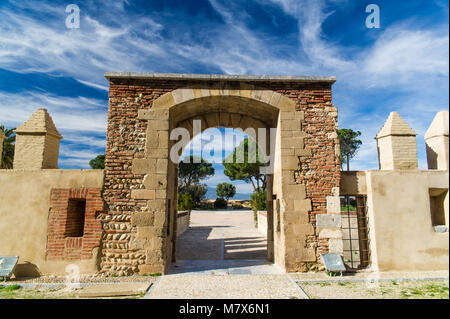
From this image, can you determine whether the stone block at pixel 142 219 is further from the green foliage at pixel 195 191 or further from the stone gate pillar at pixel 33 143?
the green foliage at pixel 195 191

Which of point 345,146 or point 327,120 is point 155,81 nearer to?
point 327,120

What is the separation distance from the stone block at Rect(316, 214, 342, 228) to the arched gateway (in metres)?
0.02

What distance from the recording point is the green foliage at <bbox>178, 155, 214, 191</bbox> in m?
40.9

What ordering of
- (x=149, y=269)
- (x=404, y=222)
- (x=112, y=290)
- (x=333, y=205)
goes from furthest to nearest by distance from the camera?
(x=333, y=205) < (x=404, y=222) < (x=149, y=269) < (x=112, y=290)

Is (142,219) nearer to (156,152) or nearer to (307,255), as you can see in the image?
(156,152)

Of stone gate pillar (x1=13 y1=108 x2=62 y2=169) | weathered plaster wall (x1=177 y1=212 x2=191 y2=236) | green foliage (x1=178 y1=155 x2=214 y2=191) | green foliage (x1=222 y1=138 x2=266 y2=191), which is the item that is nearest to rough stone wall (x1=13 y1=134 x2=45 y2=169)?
stone gate pillar (x1=13 y1=108 x2=62 y2=169)

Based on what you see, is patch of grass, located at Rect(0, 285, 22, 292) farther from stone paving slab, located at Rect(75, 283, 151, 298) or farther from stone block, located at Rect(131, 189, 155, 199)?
stone block, located at Rect(131, 189, 155, 199)

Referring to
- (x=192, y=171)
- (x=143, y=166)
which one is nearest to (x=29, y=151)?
(x=143, y=166)

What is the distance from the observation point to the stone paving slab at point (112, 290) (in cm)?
474

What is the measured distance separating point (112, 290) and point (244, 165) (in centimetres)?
2764

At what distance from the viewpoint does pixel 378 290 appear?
4.94m

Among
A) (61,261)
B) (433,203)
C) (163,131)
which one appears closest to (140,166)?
(163,131)
